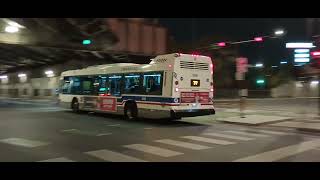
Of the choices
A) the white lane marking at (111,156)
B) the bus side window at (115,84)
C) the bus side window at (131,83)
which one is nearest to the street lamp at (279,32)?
the bus side window at (131,83)

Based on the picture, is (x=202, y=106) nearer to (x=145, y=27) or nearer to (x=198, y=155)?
(x=198, y=155)

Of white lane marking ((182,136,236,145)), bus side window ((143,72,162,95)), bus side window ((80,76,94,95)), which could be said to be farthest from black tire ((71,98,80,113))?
white lane marking ((182,136,236,145))

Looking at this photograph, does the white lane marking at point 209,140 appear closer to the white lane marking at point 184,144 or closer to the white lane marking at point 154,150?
the white lane marking at point 184,144

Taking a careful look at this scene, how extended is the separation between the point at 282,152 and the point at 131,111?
10.7 metres

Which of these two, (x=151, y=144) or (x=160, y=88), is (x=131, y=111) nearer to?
(x=160, y=88)

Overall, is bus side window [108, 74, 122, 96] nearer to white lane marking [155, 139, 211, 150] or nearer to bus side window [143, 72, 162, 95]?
bus side window [143, 72, 162, 95]

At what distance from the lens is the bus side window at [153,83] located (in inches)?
754

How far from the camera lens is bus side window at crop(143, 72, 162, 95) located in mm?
19156

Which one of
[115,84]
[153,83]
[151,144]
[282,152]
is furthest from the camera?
[115,84]

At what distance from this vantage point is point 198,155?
10.7 m

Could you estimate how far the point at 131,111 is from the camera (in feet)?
68.8

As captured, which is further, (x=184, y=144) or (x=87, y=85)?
(x=87, y=85)

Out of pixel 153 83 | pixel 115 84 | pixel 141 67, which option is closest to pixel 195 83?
pixel 153 83

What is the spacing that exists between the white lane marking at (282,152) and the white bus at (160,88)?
21.6 feet
